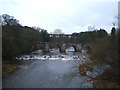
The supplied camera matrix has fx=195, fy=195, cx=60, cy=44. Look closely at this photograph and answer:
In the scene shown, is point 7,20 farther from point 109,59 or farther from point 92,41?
point 109,59

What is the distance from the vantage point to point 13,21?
25.8m

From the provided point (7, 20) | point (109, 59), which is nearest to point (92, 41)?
point (109, 59)

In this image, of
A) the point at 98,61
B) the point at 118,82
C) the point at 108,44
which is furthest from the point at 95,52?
the point at 118,82

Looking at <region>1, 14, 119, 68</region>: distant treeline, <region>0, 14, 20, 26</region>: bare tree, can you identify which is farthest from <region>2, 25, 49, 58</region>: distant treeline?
<region>0, 14, 20, 26</region>: bare tree

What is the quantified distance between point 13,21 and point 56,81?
14.4 metres

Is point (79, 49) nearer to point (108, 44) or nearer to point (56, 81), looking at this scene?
point (56, 81)

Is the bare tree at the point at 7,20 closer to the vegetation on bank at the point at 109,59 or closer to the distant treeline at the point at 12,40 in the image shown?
the distant treeline at the point at 12,40

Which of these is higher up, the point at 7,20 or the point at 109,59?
the point at 7,20

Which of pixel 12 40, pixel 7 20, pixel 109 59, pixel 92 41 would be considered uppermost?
pixel 7 20

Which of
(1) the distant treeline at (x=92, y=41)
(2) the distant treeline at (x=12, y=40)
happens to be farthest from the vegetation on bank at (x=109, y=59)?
(2) the distant treeline at (x=12, y=40)

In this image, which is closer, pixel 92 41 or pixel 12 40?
pixel 92 41

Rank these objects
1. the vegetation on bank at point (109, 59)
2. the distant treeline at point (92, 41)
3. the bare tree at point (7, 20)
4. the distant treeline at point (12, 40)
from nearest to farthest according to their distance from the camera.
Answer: the vegetation on bank at point (109, 59), the distant treeline at point (92, 41), the distant treeline at point (12, 40), the bare tree at point (7, 20)

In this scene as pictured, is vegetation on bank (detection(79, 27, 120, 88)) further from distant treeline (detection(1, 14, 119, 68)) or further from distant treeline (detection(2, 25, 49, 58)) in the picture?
distant treeline (detection(2, 25, 49, 58))

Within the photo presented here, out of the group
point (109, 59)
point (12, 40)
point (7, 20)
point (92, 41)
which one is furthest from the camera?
point (7, 20)
